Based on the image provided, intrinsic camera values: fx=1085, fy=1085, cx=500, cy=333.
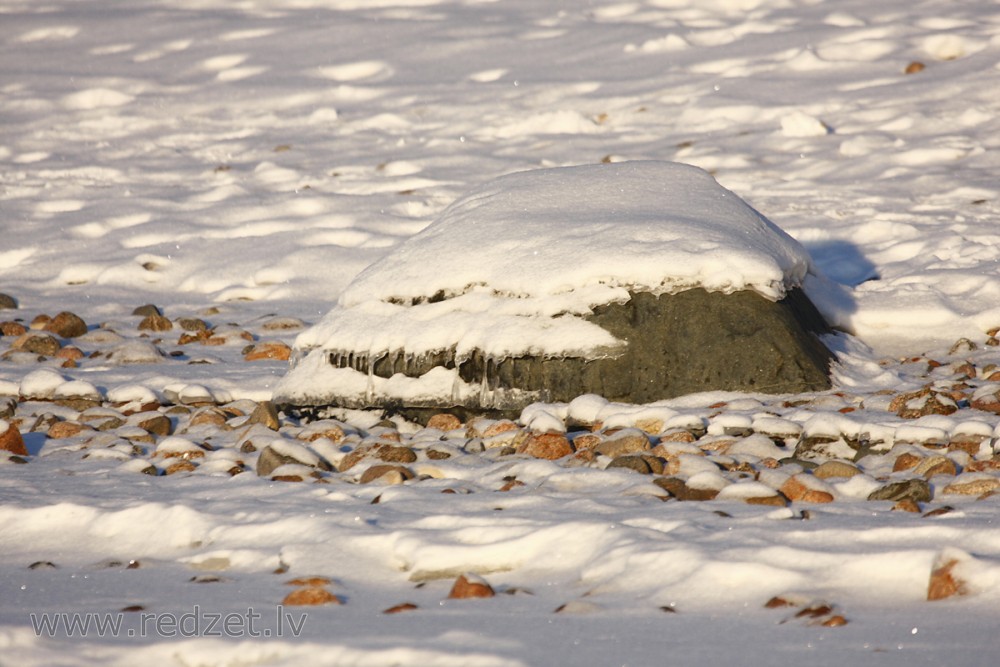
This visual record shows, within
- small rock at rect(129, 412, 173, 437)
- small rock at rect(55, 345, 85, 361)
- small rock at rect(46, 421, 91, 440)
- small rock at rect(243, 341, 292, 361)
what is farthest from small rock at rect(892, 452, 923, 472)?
small rock at rect(55, 345, 85, 361)

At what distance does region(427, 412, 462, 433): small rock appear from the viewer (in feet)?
12.1

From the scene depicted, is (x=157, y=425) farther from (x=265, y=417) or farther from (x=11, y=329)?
(x=11, y=329)

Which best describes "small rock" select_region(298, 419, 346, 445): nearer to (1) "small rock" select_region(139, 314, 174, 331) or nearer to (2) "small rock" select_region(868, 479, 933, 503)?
(2) "small rock" select_region(868, 479, 933, 503)

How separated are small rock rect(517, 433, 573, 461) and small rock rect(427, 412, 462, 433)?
52 cm

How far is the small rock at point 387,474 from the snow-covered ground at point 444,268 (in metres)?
0.07

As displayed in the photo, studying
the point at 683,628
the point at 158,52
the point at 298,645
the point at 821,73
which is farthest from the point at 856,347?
the point at 158,52

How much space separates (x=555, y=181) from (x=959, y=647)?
2.99m

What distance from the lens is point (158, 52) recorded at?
991 centimetres

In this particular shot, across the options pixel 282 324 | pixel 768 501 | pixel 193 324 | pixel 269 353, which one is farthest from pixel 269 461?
pixel 193 324

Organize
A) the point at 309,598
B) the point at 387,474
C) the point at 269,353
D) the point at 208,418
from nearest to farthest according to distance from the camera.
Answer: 1. the point at 309,598
2. the point at 387,474
3. the point at 208,418
4. the point at 269,353

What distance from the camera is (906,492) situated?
2.57 meters

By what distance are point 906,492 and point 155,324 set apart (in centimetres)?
384

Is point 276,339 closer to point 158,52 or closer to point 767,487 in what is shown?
point 767,487

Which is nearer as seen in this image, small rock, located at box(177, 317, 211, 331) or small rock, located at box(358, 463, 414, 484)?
small rock, located at box(358, 463, 414, 484)
